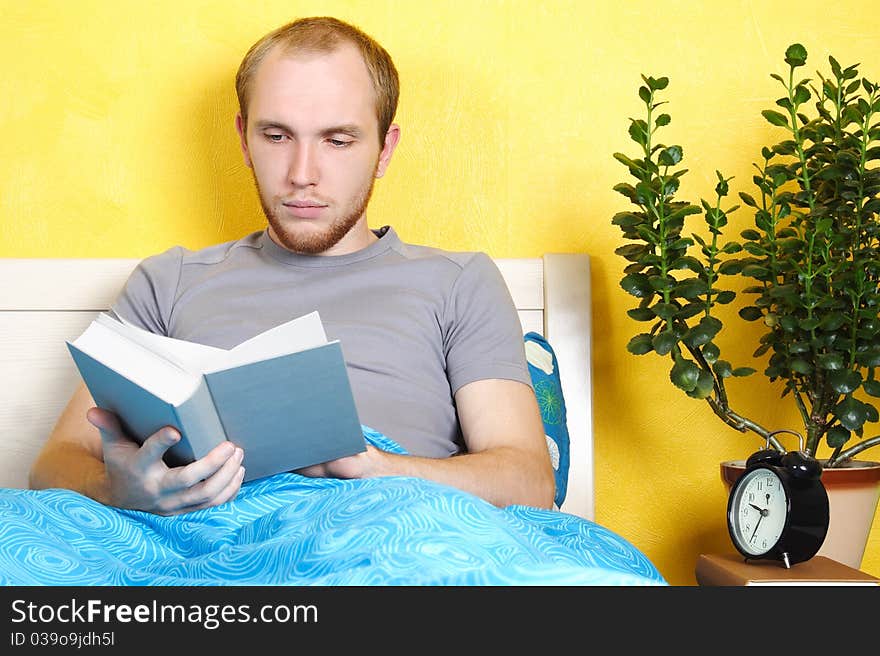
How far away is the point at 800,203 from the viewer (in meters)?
1.60

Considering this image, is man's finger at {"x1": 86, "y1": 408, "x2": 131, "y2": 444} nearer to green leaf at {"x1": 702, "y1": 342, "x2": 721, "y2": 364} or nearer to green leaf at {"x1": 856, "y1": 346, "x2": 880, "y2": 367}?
green leaf at {"x1": 702, "y1": 342, "x2": 721, "y2": 364}

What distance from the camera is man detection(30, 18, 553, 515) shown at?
4.58 ft

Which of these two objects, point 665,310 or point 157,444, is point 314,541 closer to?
point 157,444

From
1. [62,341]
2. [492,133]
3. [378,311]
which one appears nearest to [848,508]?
[378,311]

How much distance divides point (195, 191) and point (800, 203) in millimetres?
1066

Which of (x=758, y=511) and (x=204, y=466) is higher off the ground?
(x=204, y=466)

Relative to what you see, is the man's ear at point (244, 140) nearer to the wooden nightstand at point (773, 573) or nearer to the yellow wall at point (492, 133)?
the yellow wall at point (492, 133)

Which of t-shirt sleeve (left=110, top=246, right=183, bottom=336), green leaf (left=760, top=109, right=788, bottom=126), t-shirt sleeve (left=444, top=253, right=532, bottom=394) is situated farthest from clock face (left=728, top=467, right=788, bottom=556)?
t-shirt sleeve (left=110, top=246, right=183, bottom=336)

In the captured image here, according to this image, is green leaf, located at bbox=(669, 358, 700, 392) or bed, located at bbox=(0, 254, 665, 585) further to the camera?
green leaf, located at bbox=(669, 358, 700, 392)

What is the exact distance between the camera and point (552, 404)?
1578 millimetres

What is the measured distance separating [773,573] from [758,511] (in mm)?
107

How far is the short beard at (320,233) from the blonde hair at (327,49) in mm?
121

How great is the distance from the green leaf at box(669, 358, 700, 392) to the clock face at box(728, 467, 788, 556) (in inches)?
7.4
